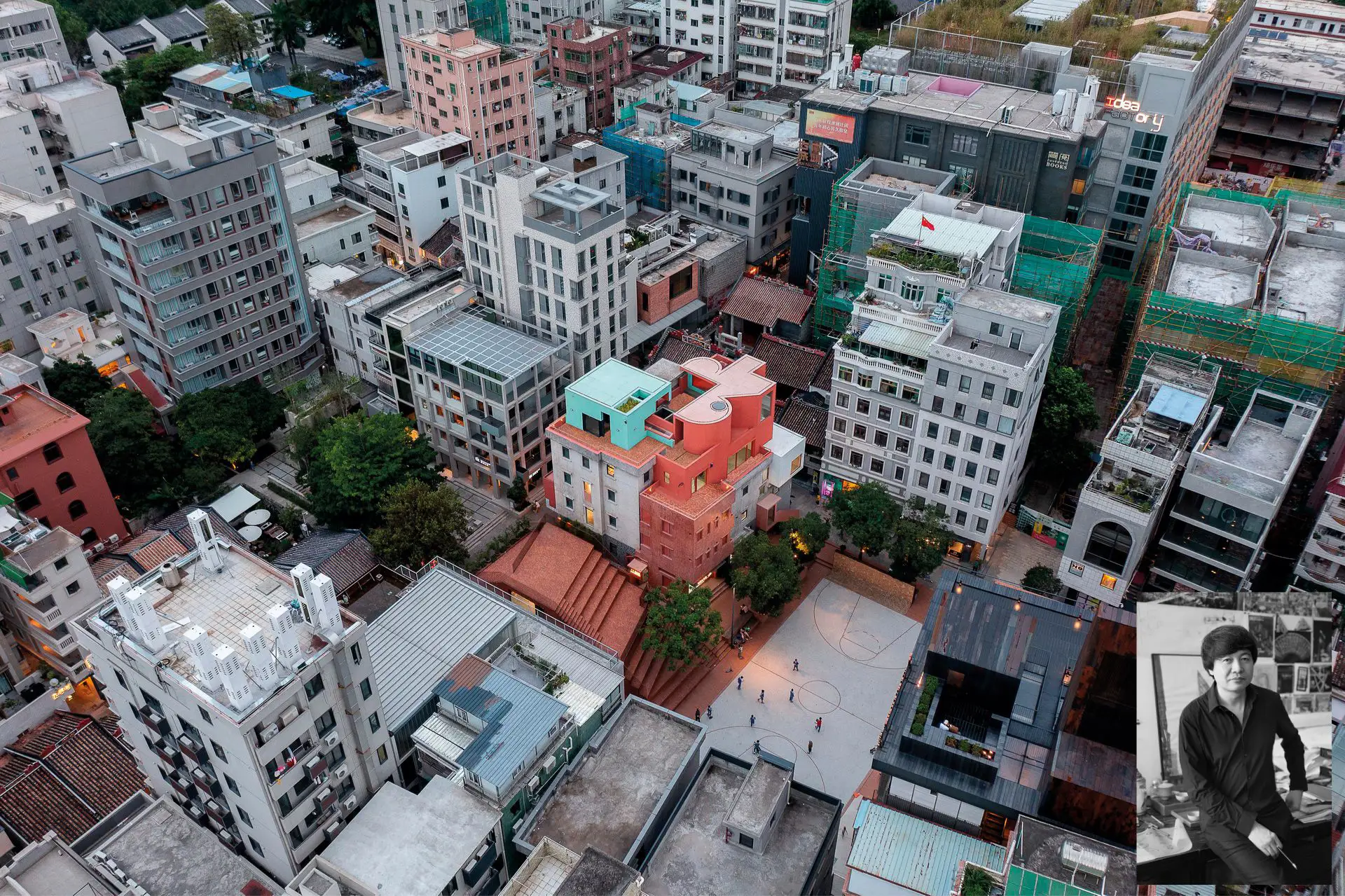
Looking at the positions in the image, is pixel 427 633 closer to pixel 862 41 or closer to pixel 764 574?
pixel 764 574

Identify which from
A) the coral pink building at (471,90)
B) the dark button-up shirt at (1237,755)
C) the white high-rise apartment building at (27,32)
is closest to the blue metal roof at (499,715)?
the dark button-up shirt at (1237,755)

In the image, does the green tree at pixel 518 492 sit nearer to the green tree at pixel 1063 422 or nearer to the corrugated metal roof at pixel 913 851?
the corrugated metal roof at pixel 913 851

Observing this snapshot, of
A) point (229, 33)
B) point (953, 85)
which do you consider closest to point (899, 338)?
point (953, 85)

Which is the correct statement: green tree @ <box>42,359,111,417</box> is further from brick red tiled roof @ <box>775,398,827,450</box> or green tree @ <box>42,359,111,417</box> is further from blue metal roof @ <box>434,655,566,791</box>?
brick red tiled roof @ <box>775,398,827,450</box>

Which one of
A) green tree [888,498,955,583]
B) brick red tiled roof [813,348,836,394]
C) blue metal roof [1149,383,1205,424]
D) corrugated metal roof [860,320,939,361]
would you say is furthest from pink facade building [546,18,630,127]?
blue metal roof [1149,383,1205,424]

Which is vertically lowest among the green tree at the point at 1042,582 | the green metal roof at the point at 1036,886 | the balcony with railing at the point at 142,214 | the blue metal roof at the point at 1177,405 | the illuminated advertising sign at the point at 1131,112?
the green tree at the point at 1042,582
